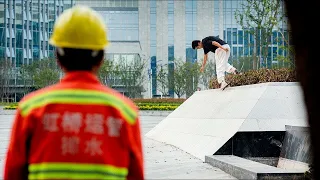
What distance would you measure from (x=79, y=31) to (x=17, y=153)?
598 mm

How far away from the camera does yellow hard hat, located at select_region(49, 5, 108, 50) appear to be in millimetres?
2459

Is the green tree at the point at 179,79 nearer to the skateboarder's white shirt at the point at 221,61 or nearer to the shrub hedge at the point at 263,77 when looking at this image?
the shrub hedge at the point at 263,77

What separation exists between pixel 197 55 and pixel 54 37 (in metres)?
86.6

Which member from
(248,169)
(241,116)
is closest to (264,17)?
(241,116)

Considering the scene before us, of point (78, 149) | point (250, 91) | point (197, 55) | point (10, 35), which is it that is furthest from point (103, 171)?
point (197, 55)

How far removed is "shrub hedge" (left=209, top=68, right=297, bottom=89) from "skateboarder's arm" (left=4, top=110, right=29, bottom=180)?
915cm

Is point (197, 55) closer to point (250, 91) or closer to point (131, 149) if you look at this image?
point (250, 91)

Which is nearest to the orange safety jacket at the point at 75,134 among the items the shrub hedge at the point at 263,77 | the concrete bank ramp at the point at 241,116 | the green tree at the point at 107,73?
the concrete bank ramp at the point at 241,116

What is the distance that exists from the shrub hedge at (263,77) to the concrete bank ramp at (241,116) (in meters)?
0.60

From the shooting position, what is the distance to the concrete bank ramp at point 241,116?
1003 cm

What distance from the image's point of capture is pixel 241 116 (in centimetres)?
1034

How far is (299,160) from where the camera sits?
8.83m

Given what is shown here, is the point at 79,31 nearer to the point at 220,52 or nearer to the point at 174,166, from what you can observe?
the point at 174,166

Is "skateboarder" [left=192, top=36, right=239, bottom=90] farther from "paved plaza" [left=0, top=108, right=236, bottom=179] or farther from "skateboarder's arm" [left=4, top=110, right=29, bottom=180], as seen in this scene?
"skateboarder's arm" [left=4, top=110, right=29, bottom=180]
